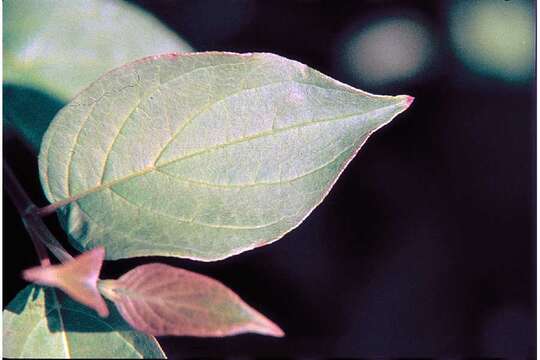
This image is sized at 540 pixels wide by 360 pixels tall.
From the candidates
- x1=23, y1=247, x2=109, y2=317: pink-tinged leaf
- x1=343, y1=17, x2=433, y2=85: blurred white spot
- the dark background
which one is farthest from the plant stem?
x1=343, y1=17, x2=433, y2=85: blurred white spot

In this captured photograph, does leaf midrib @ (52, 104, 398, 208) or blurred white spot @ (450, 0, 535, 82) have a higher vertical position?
blurred white spot @ (450, 0, 535, 82)

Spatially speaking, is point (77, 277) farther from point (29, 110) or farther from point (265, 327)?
point (29, 110)

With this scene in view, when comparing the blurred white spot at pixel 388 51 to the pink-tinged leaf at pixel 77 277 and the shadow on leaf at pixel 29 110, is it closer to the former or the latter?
the shadow on leaf at pixel 29 110

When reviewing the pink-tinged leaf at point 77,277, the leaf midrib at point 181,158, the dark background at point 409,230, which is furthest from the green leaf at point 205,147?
the dark background at point 409,230

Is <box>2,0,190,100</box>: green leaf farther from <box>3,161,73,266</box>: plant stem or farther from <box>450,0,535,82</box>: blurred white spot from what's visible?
<box>450,0,535,82</box>: blurred white spot

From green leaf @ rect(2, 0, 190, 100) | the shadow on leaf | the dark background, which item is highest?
green leaf @ rect(2, 0, 190, 100)

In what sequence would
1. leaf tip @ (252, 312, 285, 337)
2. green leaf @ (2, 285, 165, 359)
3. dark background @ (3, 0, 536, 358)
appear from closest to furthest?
leaf tip @ (252, 312, 285, 337) → green leaf @ (2, 285, 165, 359) → dark background @ (3, 0, 536, 358)
